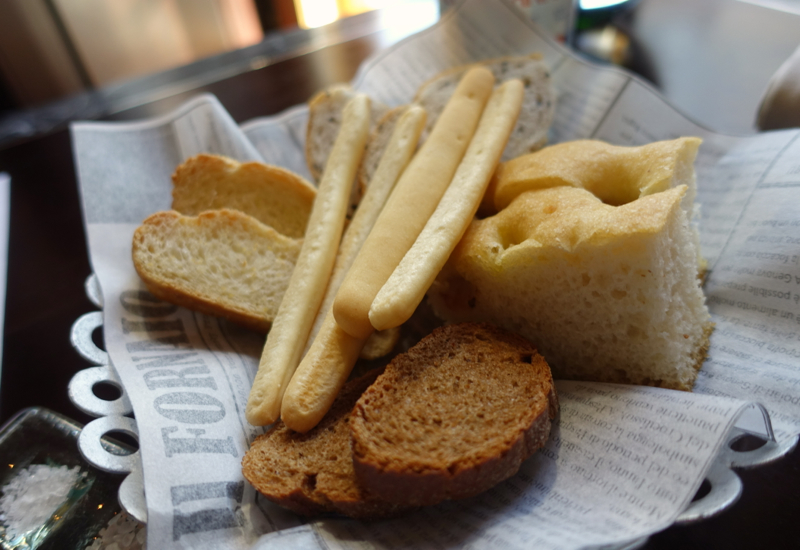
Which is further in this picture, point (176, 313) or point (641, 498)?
point (176, 313)

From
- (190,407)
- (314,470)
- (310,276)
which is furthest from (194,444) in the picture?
(310,276)

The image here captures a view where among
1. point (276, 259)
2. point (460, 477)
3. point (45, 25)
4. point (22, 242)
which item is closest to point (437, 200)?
point (276, 259)

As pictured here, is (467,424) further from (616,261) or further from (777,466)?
(777,466)

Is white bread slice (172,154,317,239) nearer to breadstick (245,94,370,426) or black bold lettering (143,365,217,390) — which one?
breadstick (245,94,370,426)

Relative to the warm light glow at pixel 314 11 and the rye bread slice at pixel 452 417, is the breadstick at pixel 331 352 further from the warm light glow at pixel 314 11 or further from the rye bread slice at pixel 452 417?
the warm light glow at pixel 314 11

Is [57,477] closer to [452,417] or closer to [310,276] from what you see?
[310,276]

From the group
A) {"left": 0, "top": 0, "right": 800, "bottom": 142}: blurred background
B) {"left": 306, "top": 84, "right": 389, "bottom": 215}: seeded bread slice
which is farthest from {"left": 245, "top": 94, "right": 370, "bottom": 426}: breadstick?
{"left": 0, "top": 0, "right": 800, "bottom": 142}: blurred background
